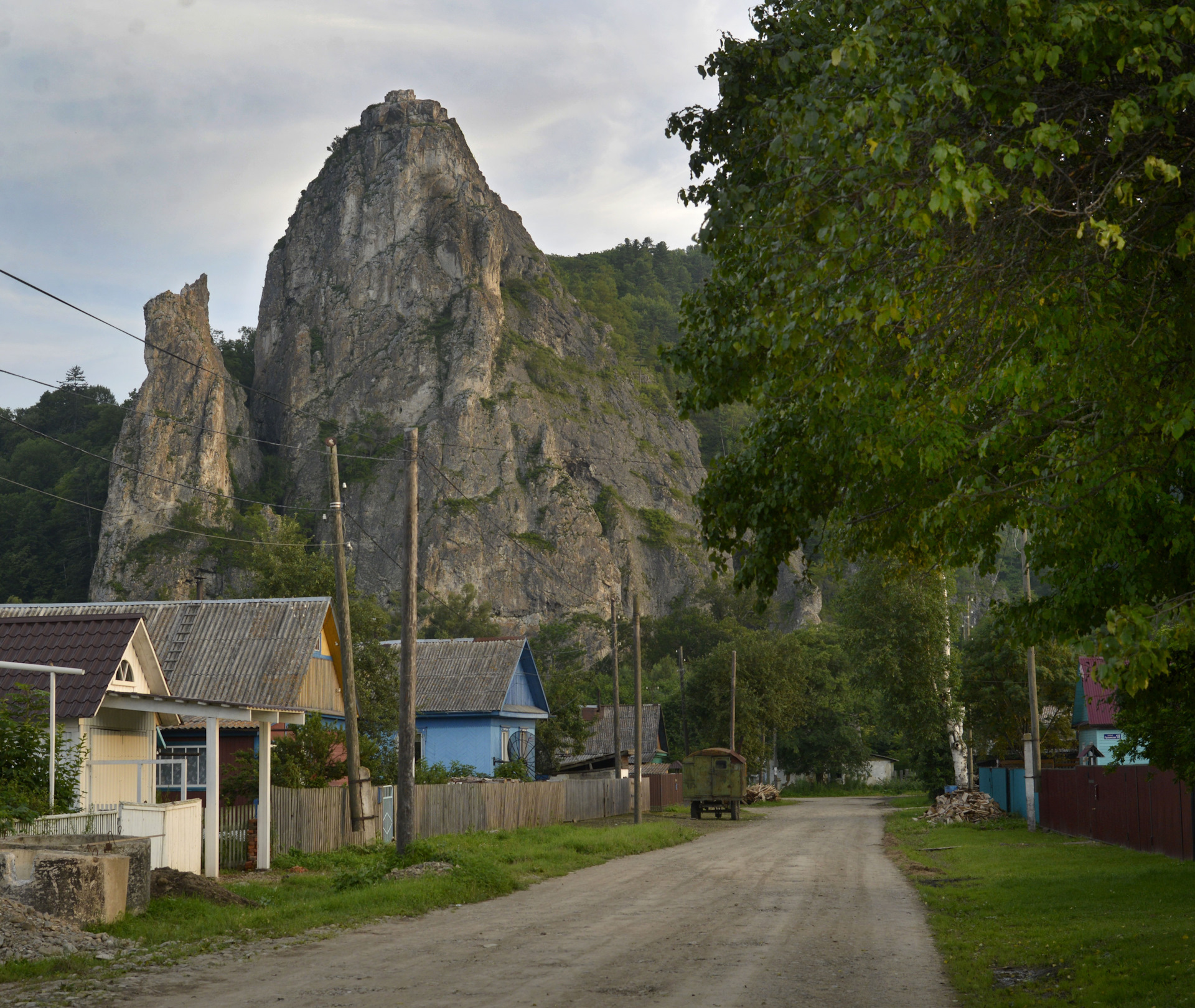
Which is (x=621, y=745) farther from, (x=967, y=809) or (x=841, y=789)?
(x=841, y=789)

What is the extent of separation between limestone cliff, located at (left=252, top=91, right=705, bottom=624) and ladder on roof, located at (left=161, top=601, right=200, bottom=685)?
7835 centimetres

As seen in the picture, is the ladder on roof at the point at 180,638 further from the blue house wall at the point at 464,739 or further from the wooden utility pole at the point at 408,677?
the blue house wall at the point at 464,739

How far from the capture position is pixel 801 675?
221 ft

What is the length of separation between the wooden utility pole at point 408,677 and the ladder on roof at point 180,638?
956cm

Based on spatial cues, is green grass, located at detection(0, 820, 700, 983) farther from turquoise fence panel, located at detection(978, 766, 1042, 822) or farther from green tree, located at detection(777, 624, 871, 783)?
green tree, located at detection(777, 624, 871, 783)

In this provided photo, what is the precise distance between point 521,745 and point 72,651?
28005mm

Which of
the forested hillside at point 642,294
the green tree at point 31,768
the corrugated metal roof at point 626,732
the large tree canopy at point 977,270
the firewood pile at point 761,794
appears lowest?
the firewood pile at point 761,794

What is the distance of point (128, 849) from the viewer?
12.7 meters

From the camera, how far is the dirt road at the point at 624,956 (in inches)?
342

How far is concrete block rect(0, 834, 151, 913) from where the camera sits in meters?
12.4

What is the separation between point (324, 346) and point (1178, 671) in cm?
11575

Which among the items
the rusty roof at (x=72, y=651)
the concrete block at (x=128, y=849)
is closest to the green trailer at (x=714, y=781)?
the rusty roof at (x=72, y=651)

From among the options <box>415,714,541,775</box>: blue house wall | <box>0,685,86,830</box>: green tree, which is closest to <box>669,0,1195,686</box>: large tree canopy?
<box>0,685,86,830</box>: green tree

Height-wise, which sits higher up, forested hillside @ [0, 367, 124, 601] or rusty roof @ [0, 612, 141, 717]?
forested hillside @ [0, 367, 124, 601]
